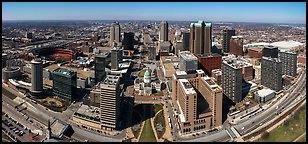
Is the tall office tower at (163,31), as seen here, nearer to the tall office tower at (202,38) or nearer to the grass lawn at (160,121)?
the tall office tower at (202,38)

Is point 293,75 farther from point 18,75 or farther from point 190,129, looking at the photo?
point 18,75

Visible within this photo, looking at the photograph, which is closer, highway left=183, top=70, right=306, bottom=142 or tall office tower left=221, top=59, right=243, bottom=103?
highway left=183, top=70, right=306, bottom=142

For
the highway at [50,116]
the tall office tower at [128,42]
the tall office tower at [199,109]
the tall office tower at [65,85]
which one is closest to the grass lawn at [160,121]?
the tall office tower at [199,109]

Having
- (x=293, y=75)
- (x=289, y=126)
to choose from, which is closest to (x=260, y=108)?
(x=289, y=126)

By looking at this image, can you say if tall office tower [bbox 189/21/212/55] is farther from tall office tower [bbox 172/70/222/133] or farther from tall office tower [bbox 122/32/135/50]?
tall office tower [bbox 122/32/135/50]

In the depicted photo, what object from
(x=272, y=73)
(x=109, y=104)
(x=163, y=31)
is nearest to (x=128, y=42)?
(x=163, y=31)

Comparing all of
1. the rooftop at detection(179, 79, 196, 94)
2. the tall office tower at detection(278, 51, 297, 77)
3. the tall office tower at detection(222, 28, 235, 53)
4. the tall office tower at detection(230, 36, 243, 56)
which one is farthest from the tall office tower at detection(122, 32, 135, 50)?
the rooftop at detection(179, 79, 196, 94)
